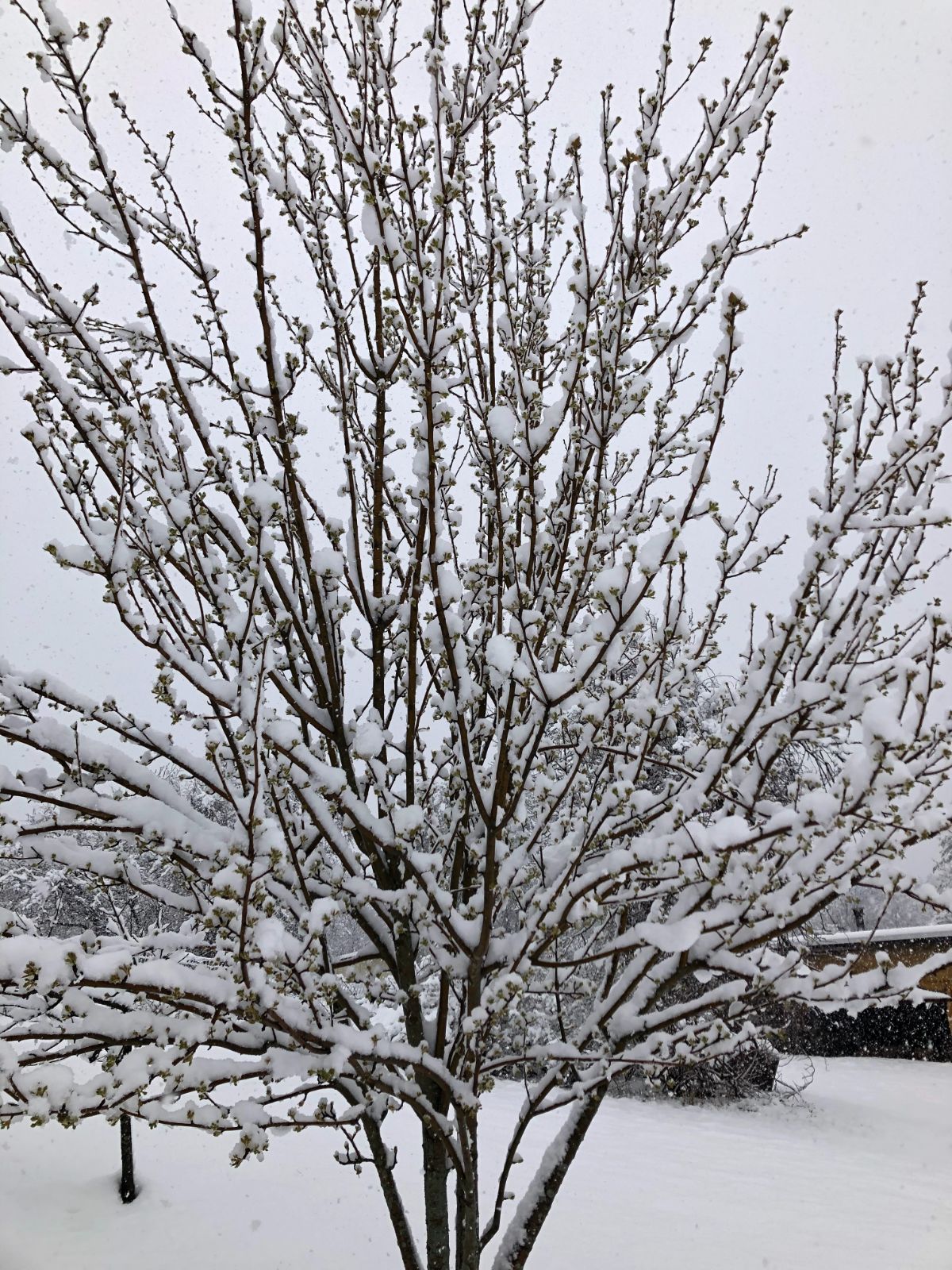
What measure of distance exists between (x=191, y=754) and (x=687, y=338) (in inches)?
86.8

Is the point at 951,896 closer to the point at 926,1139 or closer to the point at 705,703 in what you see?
the point at 926,1139

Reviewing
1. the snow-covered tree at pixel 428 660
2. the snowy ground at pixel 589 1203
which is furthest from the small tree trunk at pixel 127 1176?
the snow-covered tree at pixel 428 660

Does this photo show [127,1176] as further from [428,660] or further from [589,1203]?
[428,660]

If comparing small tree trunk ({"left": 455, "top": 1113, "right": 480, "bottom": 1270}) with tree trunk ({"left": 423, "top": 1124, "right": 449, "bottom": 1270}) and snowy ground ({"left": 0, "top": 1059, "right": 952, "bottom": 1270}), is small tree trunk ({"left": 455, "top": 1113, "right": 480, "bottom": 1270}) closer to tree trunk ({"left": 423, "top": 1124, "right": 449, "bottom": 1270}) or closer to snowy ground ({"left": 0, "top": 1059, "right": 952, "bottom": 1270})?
tree trunk ({"left": 423, "top": 1124, "right": 449, "bottom": 1270})

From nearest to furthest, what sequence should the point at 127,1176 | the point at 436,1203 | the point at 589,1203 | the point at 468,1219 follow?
the point at 468,1219 → the point at 436,1203 → the point at 589,1203 → the point at 127,1176

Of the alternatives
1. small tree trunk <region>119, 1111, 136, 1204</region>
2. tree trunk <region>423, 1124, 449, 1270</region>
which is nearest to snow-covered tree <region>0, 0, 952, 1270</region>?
tree trunk <region>423, 1124, 449, 1270</region>

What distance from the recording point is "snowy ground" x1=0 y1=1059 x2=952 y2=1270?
4.83 m

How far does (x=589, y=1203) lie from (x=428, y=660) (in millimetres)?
4868

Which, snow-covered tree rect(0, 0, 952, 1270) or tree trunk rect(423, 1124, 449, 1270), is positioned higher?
snow-covered tree rect(0, 0, 952, 1270)

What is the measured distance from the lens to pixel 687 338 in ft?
9.36

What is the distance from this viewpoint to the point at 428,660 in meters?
3.04

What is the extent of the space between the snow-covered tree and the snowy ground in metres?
2.80

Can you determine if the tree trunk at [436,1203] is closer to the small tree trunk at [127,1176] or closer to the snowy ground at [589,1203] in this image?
the snowy ground at [589,1203]

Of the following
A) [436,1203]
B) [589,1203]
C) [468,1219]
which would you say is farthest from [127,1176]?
[468,1219]
